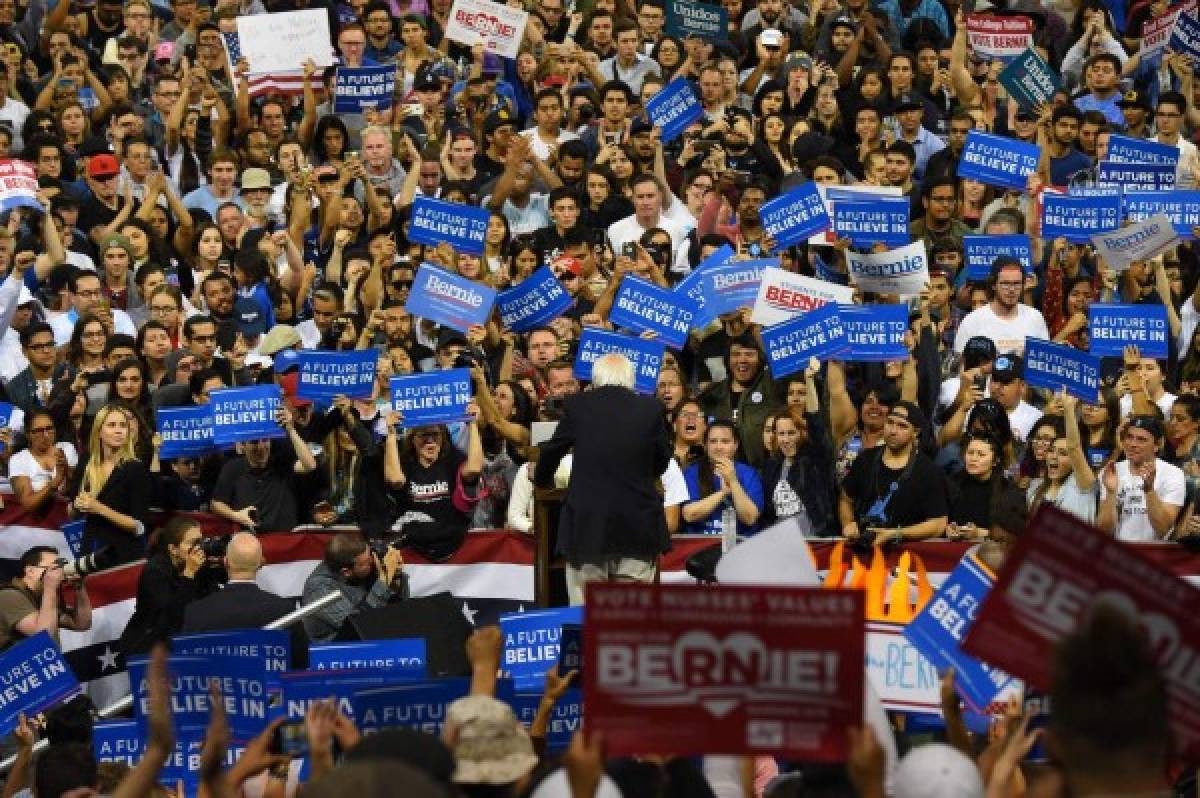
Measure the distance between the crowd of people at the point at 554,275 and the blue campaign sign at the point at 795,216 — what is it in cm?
13

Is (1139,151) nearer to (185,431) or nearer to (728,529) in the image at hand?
(728,529)

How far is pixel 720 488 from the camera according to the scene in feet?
41.7

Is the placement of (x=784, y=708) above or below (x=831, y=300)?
below

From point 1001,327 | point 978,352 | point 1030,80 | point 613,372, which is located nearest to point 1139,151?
point 1030,80

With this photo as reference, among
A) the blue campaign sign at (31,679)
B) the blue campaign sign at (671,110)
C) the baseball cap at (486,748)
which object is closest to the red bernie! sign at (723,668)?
the baseball cap at (486,748)

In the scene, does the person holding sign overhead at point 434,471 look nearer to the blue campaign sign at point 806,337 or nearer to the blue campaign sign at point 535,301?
the blue campaign sign at point 535,301

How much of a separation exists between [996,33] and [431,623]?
930 cm

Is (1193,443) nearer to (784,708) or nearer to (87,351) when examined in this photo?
(87,351)

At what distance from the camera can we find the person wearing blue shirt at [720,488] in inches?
490

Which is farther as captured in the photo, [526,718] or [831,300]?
[831,300]

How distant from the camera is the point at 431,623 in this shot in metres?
10.4

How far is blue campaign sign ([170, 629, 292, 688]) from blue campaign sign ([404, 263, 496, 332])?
18.0 feet

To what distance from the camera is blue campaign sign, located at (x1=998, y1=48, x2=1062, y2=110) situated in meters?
16.9

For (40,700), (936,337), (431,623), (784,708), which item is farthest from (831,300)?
(784,708)
